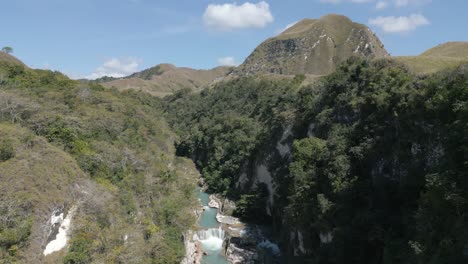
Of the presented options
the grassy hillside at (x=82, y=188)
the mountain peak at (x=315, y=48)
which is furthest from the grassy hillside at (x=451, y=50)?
the mountain peak at (x=315, y=48)

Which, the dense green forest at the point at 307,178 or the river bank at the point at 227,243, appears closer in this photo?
the dense green forest at the point at 307,178

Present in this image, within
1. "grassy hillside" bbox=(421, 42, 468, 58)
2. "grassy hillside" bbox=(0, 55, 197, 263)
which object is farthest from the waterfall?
"grassy hillside" bbox=(421, 42, 468, 58)

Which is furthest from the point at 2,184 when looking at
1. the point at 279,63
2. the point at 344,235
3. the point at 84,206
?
the point at 279,63

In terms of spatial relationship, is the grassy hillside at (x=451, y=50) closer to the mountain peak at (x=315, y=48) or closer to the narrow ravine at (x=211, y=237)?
the narrow ravine at (x=211, y=237)

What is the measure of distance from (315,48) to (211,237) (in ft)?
418

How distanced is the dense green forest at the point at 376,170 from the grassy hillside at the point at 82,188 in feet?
40.4

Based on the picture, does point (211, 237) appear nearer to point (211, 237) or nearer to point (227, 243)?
point (211, 237)

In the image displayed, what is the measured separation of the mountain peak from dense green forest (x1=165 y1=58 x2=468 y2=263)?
101 meters

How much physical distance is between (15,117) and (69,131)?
5.59m

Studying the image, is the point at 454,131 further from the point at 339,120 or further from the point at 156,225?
the point at 156,225

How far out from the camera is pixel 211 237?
46.3 metres

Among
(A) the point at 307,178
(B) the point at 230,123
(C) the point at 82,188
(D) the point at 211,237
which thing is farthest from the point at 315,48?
(C) the point at 82,188

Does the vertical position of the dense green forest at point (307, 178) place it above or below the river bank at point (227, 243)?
above

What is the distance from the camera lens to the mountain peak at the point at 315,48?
494 feet
